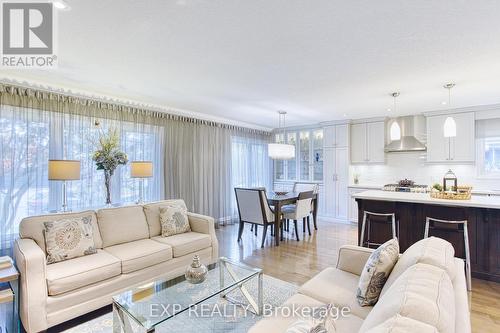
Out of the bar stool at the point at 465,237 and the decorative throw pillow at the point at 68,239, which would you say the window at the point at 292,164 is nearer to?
the bar stool at the point at 465,237

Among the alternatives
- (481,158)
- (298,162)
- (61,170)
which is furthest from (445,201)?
(61,170)

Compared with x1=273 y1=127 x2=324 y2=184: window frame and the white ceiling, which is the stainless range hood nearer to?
the white ceiling

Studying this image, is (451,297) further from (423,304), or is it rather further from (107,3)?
(107,3)

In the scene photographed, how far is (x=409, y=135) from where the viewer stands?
227 inches

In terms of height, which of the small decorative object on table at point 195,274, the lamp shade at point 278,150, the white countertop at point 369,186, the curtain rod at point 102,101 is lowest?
the small decorative object on table at point 195,274

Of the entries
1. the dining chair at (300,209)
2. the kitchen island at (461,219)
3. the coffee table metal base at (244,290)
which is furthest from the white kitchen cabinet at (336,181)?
the coffee table metal base at (244,290)

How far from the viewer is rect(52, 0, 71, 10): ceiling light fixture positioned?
1.81 m

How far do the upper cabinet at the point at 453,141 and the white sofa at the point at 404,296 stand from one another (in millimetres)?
4401

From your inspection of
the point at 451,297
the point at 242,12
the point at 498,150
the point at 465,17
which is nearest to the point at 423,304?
the point at 451,297

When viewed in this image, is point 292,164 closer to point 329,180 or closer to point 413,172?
point 329,180

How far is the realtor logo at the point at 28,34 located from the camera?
→ 192cm

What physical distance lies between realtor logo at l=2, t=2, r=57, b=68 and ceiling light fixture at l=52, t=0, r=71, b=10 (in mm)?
46

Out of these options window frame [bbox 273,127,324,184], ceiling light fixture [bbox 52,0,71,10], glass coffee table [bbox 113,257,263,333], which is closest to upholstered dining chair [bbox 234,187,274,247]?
glass coffee table [bbox 113,257,263,333]

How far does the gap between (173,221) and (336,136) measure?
15.2 ft
